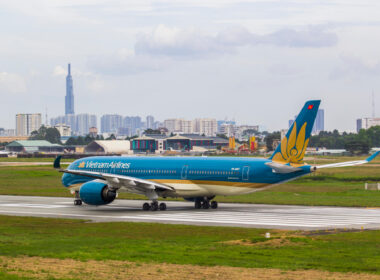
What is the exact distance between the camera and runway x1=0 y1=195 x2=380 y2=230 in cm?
3644

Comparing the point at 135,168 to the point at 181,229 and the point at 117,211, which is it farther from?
the point at 181,229

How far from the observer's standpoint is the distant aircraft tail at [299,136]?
43562 millimetres

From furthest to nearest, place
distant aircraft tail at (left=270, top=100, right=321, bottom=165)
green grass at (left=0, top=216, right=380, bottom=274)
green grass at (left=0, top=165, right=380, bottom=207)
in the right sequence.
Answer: green grass at (left=0, top=165, right=380, bottom=207)
distant aircraft tail at (left=270, top=100, right=321, bottom=165)
green grass at (left=0, top=216, right=380, bottom=274)

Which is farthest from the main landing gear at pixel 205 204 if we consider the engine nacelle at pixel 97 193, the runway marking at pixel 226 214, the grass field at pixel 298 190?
the engine nacelle at pixel 97 193

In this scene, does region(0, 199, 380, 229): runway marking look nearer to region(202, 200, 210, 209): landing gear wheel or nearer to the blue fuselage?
region(202, 200, 210, 209): landing gear wheel

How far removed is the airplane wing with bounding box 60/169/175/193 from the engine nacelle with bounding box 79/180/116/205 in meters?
0.56

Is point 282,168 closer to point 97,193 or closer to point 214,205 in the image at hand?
point 214,205

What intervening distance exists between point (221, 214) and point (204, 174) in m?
4.77

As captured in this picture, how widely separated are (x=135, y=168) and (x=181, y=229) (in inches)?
667

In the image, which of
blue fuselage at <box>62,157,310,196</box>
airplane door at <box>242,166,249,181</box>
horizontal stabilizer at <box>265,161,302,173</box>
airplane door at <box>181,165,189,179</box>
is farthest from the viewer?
airplane door at <box>181,165,189,179</box>

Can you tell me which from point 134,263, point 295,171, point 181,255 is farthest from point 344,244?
point 295,171

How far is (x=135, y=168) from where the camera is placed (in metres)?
50.2

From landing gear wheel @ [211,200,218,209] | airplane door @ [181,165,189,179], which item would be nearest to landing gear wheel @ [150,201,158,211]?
airplane door @ [181,165,189,179]

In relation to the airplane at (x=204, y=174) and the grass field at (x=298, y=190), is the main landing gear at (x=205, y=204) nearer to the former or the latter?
the airplane at (x=204, y=174)
